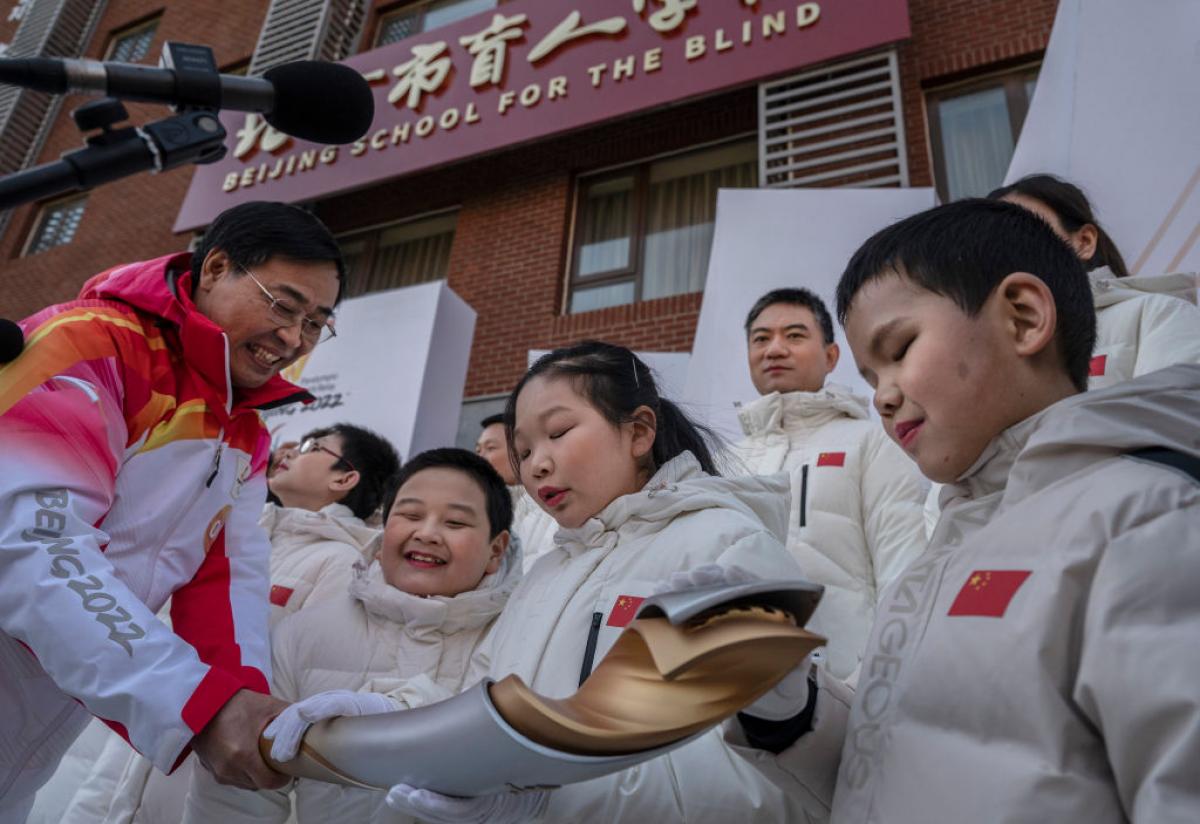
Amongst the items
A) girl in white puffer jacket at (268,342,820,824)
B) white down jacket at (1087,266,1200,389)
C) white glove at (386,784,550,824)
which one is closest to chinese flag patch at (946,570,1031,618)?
girl in white puffer jacket at (268,342,820,824)

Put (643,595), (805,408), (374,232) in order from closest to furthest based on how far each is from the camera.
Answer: (643,595) < (805,408) < (374,232)

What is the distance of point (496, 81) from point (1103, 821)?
6.62 meters

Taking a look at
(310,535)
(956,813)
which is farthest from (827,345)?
(956,813)

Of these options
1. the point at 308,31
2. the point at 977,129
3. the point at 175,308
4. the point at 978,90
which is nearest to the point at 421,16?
the point at 308,31

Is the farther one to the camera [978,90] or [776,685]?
[978,90]

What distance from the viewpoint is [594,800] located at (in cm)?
104

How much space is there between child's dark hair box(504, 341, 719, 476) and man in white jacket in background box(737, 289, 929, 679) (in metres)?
0.41

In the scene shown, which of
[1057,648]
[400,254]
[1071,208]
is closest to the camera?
[1057,648]

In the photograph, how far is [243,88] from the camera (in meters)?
1.21

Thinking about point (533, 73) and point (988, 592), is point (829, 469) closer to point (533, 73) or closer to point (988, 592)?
point (988, 592)

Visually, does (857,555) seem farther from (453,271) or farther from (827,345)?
(453,271)

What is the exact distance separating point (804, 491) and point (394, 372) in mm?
2609

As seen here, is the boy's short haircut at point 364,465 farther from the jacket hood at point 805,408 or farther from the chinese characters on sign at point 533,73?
the chinese characters on sign at point 533,73

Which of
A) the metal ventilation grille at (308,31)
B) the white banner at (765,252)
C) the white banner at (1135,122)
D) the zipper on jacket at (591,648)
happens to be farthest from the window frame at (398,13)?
the zipper on jacket at (591,648)
